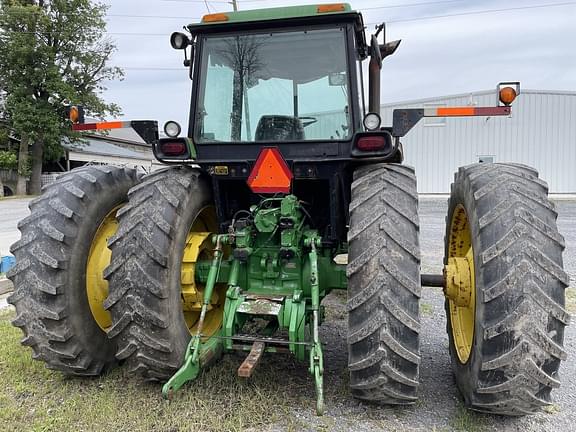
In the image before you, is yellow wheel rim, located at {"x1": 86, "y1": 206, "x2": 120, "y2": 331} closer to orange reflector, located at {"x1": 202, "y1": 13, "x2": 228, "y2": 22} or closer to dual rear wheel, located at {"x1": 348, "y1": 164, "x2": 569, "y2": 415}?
orange reflector, located at {"x1": 202, "y1": 13, "x2": 228, "y2": 22}

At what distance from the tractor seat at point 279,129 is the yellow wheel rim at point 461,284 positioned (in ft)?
4.10

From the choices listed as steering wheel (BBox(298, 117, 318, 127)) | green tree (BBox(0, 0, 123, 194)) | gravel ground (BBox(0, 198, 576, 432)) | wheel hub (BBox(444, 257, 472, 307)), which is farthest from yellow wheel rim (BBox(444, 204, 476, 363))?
green tree (BBox(0, 0, 123, 194))

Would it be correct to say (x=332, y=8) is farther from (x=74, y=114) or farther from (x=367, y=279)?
(x=74, y=114)

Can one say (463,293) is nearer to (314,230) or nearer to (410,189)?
(410,189)

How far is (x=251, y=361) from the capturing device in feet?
8.91

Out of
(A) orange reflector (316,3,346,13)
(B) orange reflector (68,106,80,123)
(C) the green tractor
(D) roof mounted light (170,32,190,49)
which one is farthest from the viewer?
(B) orange reflector (68,106,80,123)

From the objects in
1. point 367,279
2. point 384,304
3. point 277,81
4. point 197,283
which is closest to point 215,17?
point 277,81

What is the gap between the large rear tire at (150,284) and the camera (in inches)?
114

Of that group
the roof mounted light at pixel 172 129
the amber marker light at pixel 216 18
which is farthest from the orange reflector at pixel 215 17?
the roof mounted light at pixel 172 129

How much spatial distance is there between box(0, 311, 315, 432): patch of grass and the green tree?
91.5 ft

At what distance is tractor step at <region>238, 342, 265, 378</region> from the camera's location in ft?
8.57

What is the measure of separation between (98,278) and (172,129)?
1.15 m

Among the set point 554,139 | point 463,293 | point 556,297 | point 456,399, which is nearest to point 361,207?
point 463,293

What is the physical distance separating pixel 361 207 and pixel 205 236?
1.21 metres
